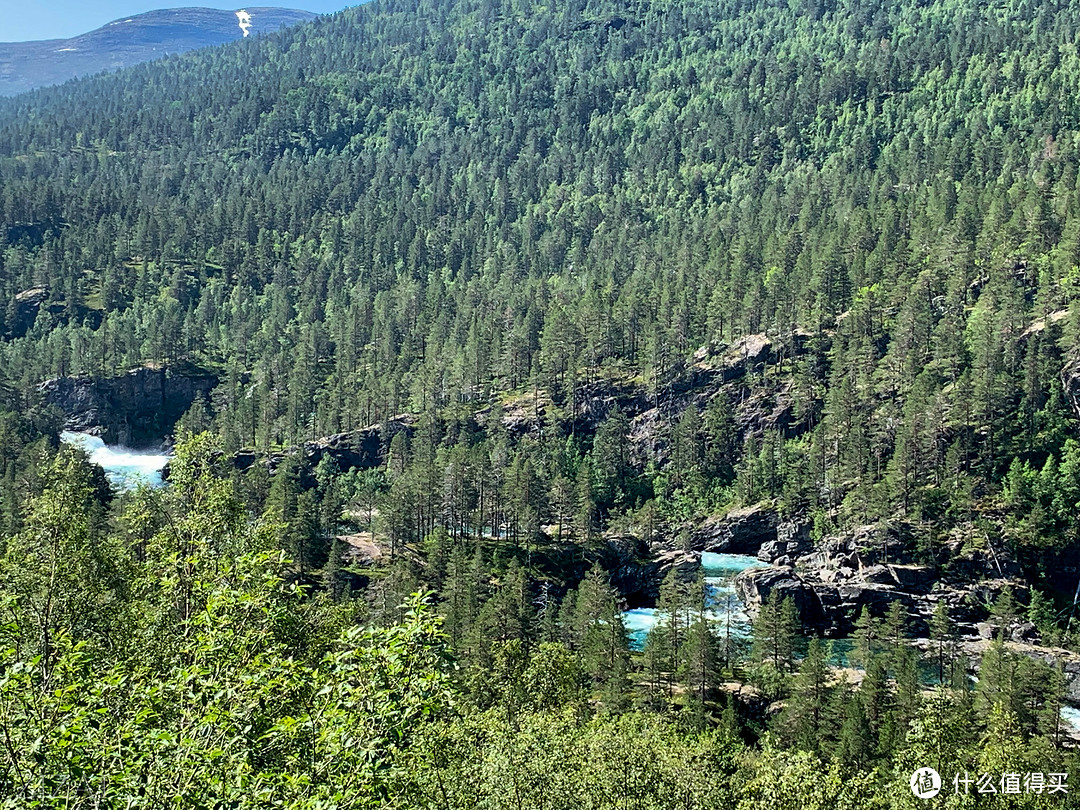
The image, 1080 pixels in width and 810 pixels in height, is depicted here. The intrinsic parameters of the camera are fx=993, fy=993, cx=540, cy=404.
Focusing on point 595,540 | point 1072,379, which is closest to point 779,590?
point 595,540

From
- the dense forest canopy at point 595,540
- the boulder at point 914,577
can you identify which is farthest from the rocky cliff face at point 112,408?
the boulder at point 914,577

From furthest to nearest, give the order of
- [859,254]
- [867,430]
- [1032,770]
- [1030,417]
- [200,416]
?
[200,416] → [859,254] → [867,430] → [1030,417] → [1032,770]

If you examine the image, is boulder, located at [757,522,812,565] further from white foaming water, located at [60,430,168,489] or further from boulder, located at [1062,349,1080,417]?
white foaming water, located at [60,430,168,489]

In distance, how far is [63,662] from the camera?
19.0 meters

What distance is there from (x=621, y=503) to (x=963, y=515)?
155ft

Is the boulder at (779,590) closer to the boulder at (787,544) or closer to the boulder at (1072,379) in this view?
the boulder at (787,544)

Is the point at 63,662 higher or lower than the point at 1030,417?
higher

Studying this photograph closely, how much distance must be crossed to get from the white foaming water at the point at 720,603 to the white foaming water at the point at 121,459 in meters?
87.7

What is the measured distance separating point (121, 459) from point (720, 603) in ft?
387

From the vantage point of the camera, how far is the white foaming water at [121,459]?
169 meters

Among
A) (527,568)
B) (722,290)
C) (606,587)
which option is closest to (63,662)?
(606,587)

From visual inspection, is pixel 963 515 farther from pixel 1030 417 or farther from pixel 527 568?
pixel 527 568

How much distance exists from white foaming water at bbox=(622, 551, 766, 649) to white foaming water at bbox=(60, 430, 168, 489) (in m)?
87.7

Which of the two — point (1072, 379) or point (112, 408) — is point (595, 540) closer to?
point (1072, 379)
